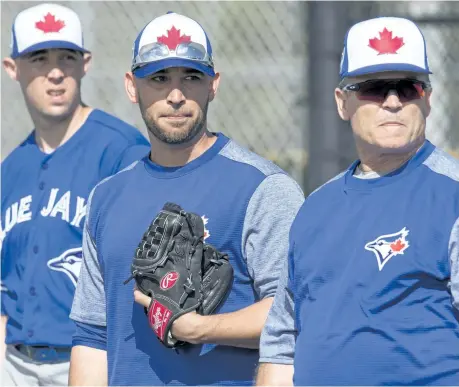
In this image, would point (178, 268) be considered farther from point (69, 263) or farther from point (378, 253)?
point (69, 263)

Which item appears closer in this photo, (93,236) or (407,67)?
(407,67)

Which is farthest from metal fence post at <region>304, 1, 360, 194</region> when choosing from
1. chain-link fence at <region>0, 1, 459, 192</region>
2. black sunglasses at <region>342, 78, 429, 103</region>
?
black sunglasses at <region>342, 78, 429, 103</region>

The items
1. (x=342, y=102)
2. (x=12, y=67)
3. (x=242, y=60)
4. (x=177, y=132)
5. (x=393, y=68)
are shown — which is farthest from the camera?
(x=242, y=60)

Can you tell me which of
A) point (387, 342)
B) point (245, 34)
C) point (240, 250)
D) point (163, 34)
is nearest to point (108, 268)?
point (240, 250)

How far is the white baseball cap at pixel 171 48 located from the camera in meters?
4.10

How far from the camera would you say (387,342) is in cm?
336

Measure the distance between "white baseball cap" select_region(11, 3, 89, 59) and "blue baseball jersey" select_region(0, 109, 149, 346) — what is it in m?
0.37

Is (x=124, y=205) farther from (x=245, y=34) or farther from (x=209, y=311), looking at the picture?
(x=245, y=34)

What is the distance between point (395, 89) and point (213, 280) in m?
0.85

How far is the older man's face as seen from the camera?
361 cm

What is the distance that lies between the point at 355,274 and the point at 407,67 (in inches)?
26.4

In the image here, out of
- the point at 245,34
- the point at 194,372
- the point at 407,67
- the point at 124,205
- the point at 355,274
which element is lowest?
the point at 194,372

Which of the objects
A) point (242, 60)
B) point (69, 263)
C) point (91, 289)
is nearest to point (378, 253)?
point (91, 289)

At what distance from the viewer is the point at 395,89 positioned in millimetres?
3670
